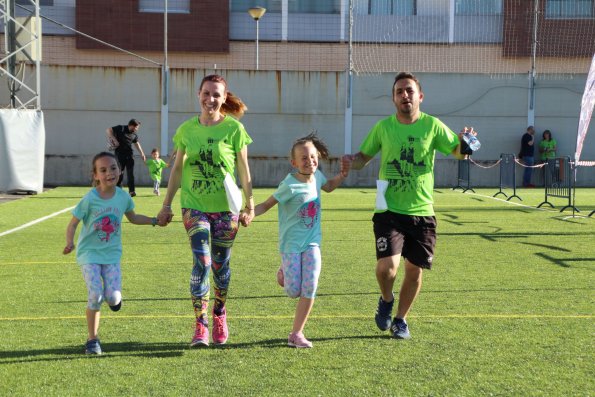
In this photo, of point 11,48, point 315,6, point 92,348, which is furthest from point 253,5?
point 92,348

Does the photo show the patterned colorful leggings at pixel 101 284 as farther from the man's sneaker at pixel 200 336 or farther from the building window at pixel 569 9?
the building window at pixel 569 9

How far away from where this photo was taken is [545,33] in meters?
31.9

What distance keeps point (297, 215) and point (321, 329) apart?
3.19 feet

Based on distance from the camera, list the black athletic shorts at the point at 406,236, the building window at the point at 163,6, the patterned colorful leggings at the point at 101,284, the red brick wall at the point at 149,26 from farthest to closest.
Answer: the building window at the point at 163,6, the red brick wall at the point at 149,26, the black athletic shorts at the point at 406,236, the patterned colorful leggings at the point at 101,284

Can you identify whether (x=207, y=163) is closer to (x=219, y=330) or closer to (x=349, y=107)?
(x=219, y=330)

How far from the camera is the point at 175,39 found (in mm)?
36438

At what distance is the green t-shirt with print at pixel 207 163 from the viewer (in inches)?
254

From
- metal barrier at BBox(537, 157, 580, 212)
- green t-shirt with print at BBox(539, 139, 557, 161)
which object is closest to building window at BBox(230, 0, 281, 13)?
green t-shirt with print at BBox(539, 139, 557, 161)

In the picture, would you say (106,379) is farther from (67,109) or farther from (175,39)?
(175,39)

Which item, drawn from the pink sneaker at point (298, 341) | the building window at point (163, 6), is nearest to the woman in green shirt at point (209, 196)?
the pink sneaker at point (298, 341)

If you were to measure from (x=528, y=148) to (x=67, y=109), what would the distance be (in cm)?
1401

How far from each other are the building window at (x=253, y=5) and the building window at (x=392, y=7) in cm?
501

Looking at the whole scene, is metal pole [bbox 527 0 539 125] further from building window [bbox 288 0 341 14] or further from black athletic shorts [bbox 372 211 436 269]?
black athletic shorts [bbox 372 211 436 269]

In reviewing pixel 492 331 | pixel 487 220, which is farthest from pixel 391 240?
pixel 487 220
